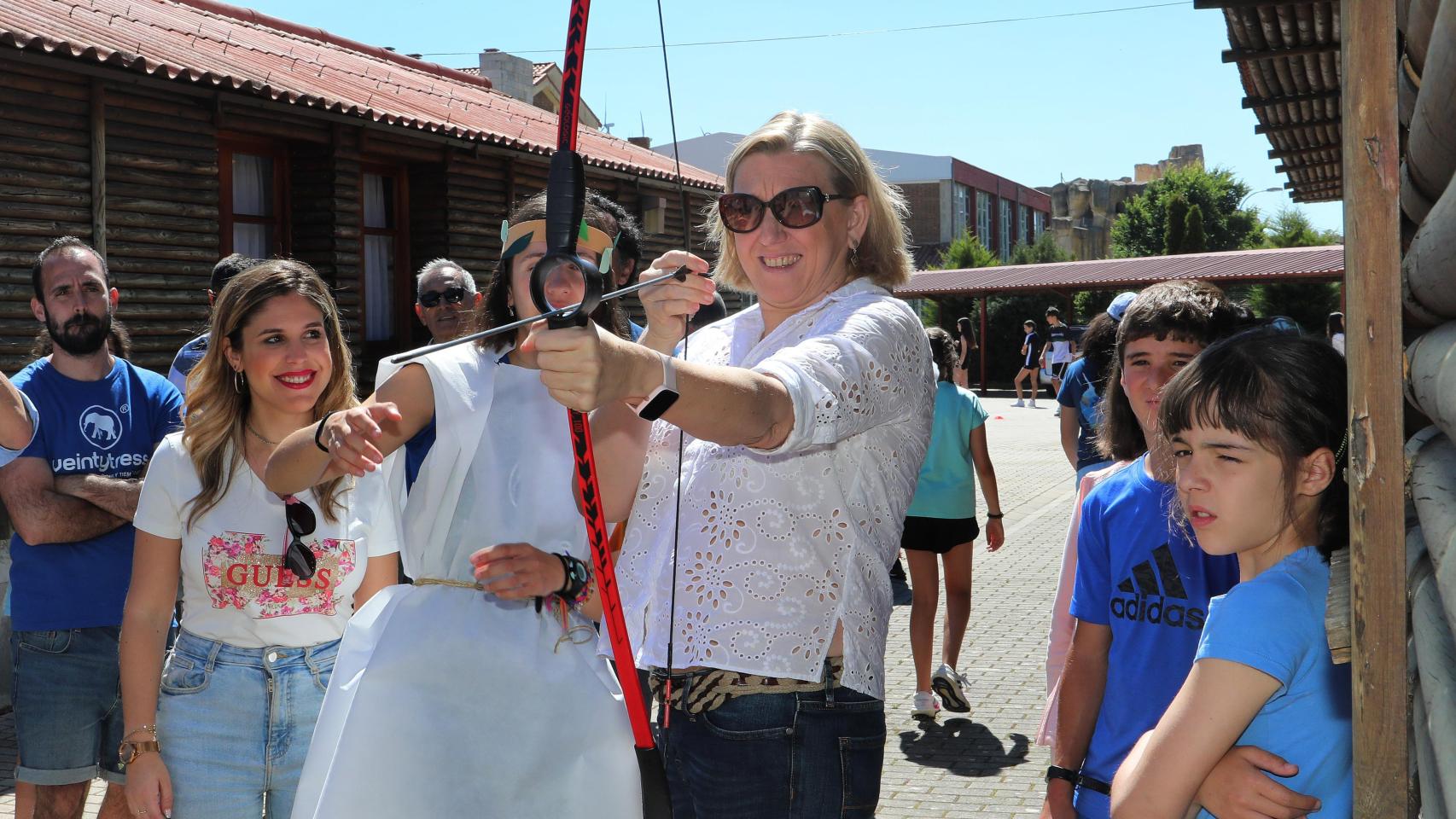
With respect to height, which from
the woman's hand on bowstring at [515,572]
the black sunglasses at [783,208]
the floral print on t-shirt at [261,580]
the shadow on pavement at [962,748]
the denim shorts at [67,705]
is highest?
the black sunglasses at [783,208]

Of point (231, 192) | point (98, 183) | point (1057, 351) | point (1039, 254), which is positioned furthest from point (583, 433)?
point (1039, 254)

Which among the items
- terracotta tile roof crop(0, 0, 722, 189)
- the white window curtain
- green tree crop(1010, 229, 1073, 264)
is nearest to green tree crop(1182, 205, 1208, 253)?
green tree crop(1010, 229, 1073, 264)

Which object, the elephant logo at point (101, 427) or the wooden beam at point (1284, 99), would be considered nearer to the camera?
the elephant logo at point (101, 427)

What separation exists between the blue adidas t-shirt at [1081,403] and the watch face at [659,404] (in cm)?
495

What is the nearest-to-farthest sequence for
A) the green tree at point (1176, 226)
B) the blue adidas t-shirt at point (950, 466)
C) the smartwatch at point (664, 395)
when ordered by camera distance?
the smartwatch at point (664, 395) → the blue adidas t-shirt at point (950, 466) → the green tree at point (1176, 226)

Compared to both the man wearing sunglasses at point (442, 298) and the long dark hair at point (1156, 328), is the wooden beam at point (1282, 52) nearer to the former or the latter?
the man wearing sunglasses at point (442, 298)

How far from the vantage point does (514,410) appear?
8.61 ft

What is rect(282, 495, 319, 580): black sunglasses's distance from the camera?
3070 millimetres

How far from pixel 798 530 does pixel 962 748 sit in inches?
161

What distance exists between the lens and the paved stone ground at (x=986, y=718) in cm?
536

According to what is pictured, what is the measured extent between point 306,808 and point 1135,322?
2148 millimetres

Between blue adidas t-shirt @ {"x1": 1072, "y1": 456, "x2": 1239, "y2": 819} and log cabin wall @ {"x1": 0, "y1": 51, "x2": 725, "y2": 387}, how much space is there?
795cm

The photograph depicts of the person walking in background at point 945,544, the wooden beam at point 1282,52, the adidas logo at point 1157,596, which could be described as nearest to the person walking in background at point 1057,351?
the wooden beam at point 1282,52

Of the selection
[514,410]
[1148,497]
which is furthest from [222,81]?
[1148,497]
